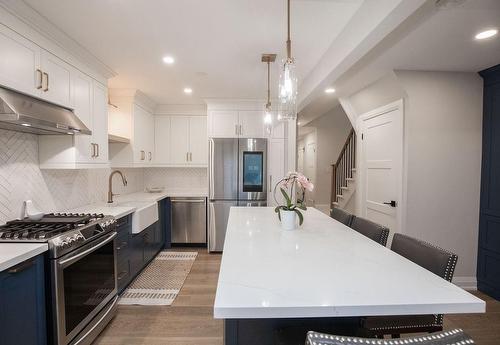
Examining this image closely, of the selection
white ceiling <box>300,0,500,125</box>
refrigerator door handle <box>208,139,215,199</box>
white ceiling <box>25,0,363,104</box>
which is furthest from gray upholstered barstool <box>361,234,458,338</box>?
refrigerator door handle <box>208,139,215,199</box>

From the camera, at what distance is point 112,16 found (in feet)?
6.16

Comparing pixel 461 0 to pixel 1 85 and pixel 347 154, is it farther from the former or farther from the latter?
pixel 347 154

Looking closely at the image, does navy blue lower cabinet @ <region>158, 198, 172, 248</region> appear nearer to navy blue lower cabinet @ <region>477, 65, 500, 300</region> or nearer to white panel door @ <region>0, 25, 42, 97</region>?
white panel door @ <region>0, 25, 42, 97</region>

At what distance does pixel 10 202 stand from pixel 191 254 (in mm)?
2436

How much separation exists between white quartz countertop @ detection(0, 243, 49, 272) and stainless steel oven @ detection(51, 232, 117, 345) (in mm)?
135

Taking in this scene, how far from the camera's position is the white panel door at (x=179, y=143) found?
455 centimetres

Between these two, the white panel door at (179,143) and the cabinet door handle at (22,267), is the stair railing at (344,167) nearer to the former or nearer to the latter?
the white panel door at (179,143)

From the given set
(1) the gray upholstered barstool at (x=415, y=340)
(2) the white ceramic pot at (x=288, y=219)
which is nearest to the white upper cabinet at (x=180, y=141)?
(2) the white ceramic pot at (x=288, y=219)

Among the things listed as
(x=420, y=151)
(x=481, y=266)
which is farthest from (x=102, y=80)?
(x=481, y=266)

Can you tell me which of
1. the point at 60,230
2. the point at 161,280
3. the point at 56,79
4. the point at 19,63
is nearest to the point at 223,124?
the point at 56,79

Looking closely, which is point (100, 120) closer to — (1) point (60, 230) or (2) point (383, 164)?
(1) point (60, 230)

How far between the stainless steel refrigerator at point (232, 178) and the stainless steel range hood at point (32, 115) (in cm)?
200

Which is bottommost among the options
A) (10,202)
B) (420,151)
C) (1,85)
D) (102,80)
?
(10,202)

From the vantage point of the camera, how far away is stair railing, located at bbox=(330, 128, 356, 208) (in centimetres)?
521
